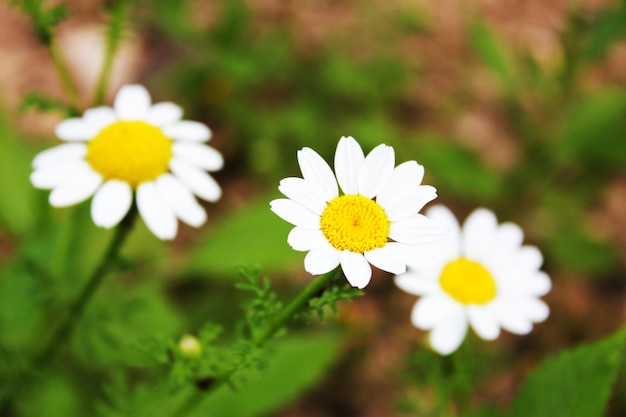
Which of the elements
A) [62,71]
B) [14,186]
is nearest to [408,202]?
[62,71]

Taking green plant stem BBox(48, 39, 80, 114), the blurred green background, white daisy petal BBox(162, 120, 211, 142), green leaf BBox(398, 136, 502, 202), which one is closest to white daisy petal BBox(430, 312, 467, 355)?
the blurred green background

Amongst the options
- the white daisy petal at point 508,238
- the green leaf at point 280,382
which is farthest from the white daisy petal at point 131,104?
the white daisy petal at point 508,238

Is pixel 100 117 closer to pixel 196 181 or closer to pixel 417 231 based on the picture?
pixel 196 181

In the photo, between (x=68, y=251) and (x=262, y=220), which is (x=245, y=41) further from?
(x=68, y=251)

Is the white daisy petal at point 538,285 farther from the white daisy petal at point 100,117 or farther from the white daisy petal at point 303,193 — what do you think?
the white daisy petal at point 100,117

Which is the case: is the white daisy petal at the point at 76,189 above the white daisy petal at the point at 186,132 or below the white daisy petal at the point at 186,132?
below

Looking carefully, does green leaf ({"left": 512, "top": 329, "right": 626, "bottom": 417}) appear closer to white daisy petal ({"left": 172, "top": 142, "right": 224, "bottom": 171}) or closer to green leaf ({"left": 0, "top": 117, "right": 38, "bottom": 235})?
white daisy petal ({"left": 172, "top": 142, "right": 224, "bottom": 171})
